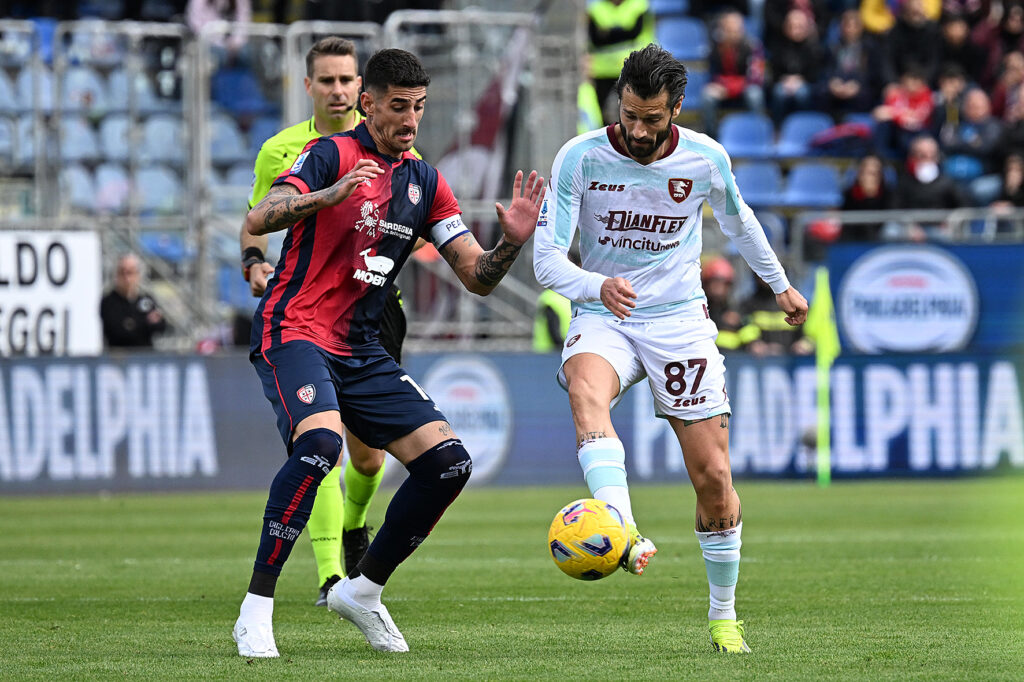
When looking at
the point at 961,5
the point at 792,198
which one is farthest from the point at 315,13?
the point at 961,5

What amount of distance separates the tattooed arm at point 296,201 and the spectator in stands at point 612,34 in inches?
516

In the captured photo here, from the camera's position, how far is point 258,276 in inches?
301

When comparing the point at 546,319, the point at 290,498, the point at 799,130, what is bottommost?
the point at 546,319

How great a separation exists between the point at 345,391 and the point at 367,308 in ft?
1.21

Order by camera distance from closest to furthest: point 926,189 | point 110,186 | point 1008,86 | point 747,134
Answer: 1. point 110,186
2. point 926,189
3. point 747,134
4. point 1008,86

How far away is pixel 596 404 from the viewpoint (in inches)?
252

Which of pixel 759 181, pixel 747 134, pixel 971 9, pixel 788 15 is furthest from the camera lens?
pixel 971 9

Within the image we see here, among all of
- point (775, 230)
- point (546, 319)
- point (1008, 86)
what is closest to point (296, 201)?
point (546, 319)

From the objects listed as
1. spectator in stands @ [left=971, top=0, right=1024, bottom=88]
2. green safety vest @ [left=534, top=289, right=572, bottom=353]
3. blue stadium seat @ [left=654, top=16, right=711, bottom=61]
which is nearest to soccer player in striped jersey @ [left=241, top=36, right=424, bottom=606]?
green safety vest @ [left=534, top=289, right=572, bottom=353]

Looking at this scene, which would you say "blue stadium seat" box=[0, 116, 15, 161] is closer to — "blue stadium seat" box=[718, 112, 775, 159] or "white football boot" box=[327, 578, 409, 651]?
"blue stadium seat" box=[718, 112, 775, 159]

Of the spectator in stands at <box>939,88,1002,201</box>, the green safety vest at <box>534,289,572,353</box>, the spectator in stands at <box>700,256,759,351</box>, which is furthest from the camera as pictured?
the spectator in stands at <box>939,88,1002,201</box>

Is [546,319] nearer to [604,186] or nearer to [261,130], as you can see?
[261,130]

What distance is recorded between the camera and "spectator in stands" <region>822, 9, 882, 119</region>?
22078 mm

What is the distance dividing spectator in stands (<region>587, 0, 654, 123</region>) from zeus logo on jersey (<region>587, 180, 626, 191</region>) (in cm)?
1263
